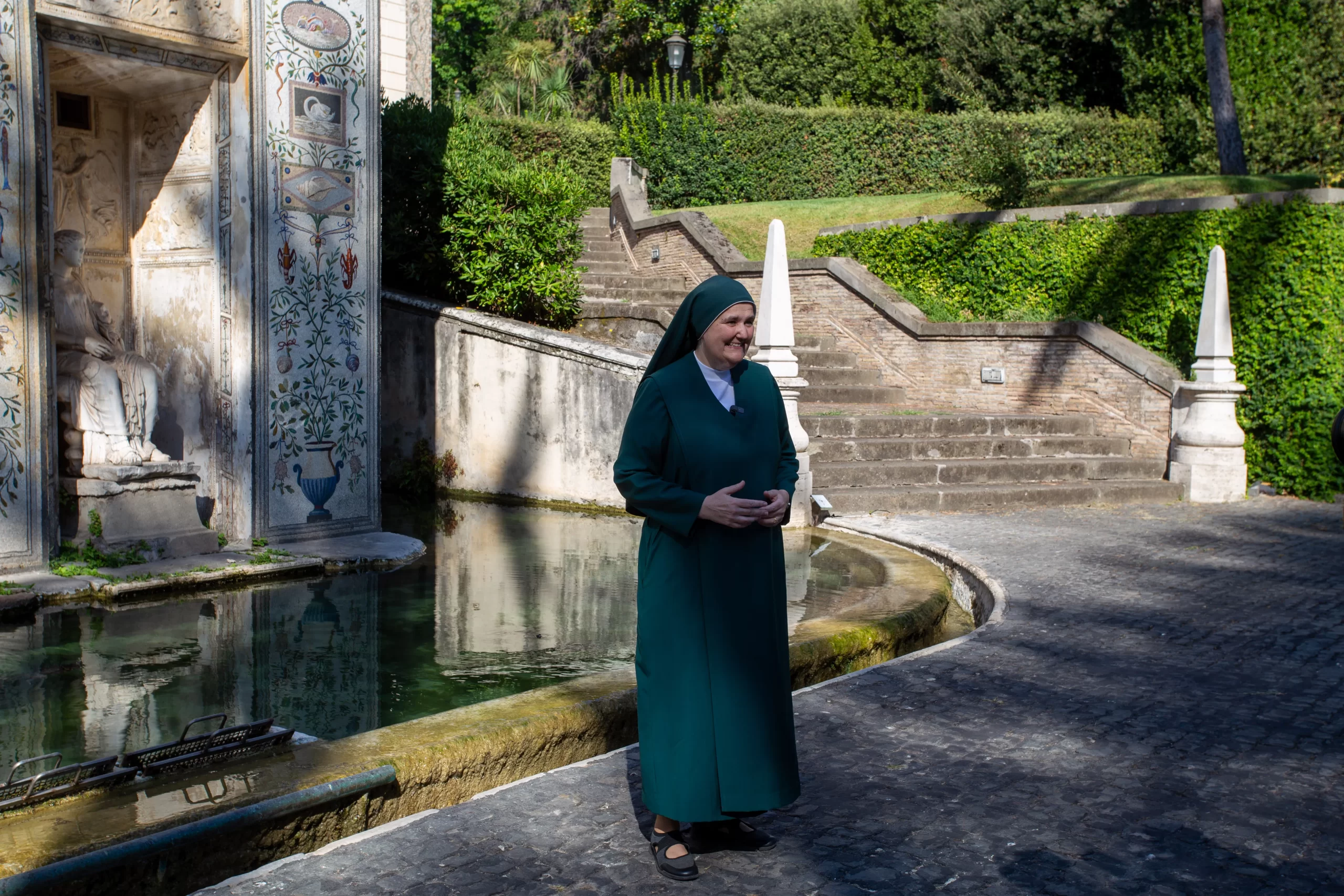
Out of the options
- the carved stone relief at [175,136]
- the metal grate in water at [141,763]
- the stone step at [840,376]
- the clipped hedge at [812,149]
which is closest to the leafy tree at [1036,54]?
the clipped hedge at [812,149]

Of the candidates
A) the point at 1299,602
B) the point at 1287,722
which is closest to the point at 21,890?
the point at 1287,722

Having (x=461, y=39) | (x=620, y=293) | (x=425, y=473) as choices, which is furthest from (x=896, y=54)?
(x=425, y=473)

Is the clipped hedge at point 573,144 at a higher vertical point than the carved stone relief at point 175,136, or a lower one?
higher

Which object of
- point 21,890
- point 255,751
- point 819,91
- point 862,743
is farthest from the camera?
point 819,91

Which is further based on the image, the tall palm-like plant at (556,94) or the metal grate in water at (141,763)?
the tall palm-like plant at (556,94)

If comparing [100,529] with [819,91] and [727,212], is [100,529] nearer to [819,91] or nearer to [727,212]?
[727,212]

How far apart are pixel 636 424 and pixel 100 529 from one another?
5208 millimetres

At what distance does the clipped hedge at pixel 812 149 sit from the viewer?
26859 mm

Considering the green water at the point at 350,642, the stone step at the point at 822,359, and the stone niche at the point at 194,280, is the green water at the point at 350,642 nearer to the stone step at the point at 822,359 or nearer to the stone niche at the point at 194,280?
the stone niche at the point at 194,280

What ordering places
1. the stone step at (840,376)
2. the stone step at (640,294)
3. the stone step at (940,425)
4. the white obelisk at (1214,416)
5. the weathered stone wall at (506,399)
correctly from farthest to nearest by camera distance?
the stone step at (640,294) < the stone step at (840,376) < the stone step at (940,425) < the white obelisk at (1214,416) < the weathered stone wall at (506,399)

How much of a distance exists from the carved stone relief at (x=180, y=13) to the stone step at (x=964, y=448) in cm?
622

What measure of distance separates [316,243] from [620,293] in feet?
28.5

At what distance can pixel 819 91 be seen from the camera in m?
36.6

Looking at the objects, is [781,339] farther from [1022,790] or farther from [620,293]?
[620,293]
